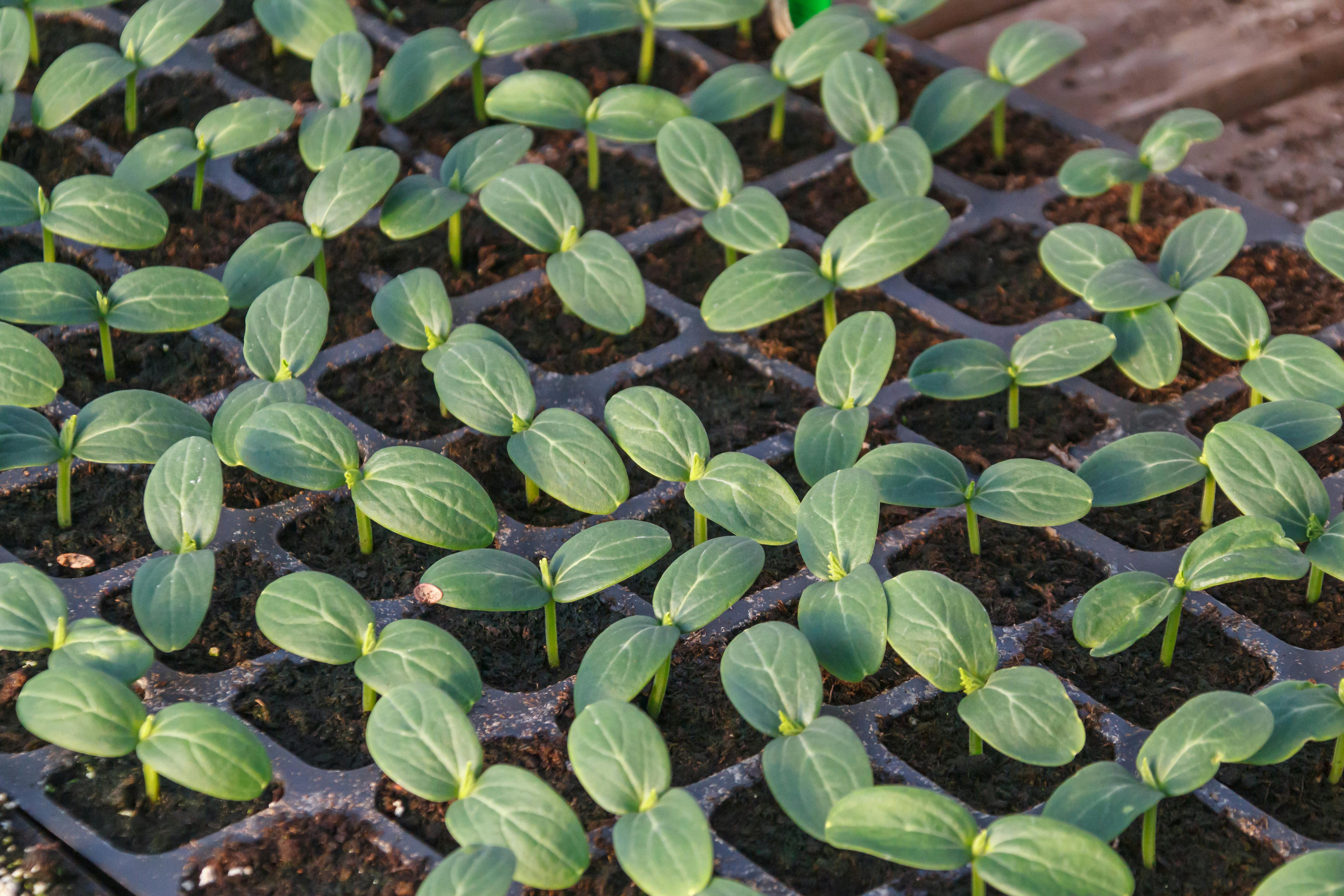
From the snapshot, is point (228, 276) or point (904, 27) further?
point (904, 27)

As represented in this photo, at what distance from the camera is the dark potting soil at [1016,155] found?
1411mm

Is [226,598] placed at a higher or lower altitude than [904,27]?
lower

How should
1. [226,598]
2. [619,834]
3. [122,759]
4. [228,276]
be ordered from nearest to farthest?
[619,834] → [122,759] → [226,598] → [228,276]

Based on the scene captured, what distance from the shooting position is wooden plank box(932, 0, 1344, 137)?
160cm

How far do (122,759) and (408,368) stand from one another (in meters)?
0.42

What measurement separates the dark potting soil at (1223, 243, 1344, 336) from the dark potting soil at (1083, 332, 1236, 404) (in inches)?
2.4

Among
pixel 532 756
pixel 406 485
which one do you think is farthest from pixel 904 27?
pixel 532 756

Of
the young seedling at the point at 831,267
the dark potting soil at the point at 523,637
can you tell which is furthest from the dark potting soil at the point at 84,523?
the young seedling at the point at 831,267

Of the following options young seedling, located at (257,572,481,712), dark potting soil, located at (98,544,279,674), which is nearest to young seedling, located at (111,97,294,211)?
dark potting soil, located at (98,544,279,674)

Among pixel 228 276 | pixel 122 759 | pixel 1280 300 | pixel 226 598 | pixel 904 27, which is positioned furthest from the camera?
pixel 904 27

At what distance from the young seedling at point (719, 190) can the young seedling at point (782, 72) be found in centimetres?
8

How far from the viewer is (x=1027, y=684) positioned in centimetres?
86

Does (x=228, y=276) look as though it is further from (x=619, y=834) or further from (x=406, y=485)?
(x=619, y=834)

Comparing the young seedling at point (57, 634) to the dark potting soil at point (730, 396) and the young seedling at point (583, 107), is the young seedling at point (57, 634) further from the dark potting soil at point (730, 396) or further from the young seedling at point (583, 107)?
the young seedling at point (583, 107)
